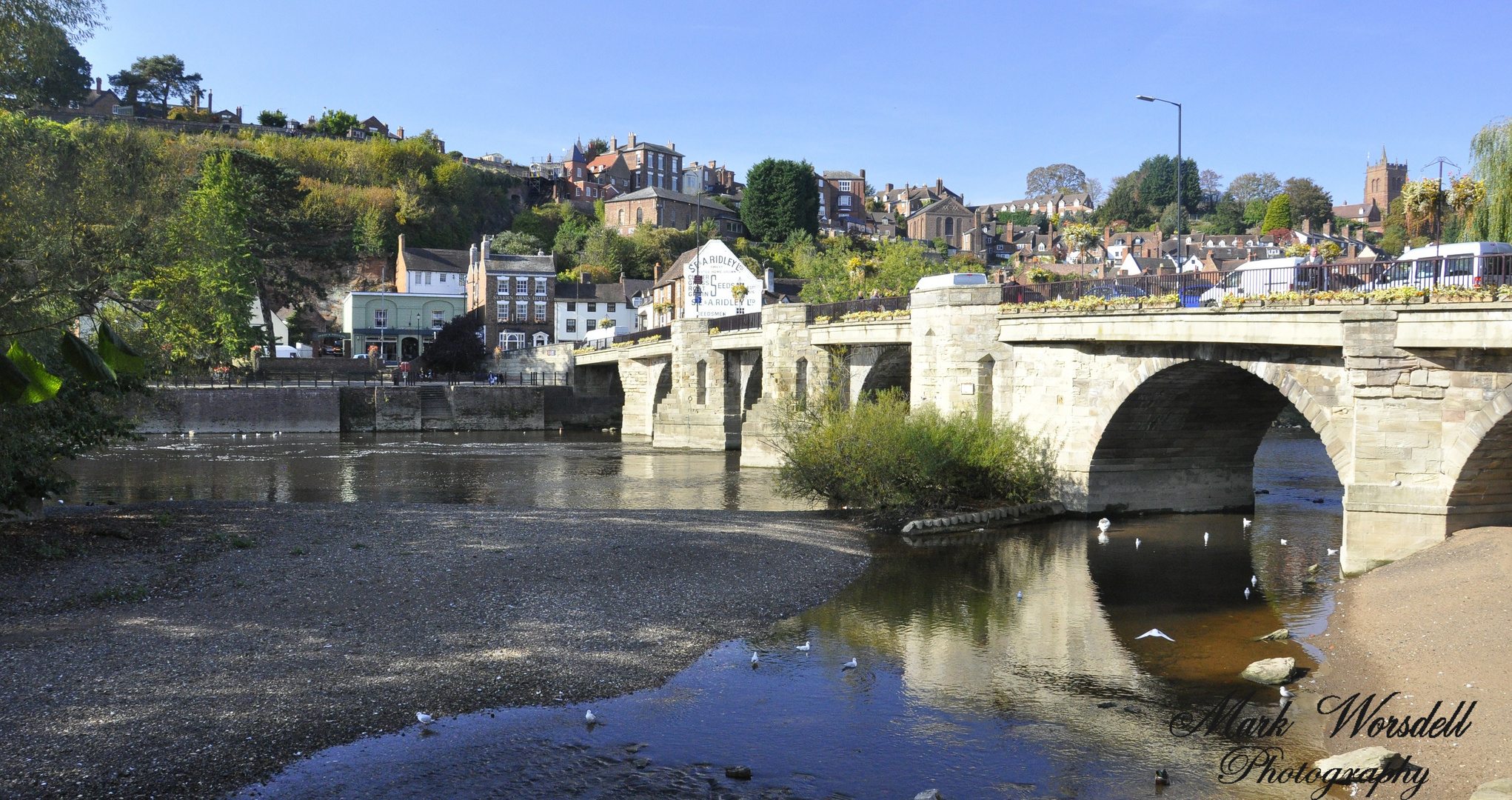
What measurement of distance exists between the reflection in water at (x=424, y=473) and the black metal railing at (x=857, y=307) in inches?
288

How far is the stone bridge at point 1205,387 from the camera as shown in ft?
60.4

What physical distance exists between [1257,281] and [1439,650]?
1154cm

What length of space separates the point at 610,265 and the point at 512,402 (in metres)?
43.8

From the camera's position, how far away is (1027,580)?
21.7 m

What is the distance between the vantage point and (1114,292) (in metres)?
27.5

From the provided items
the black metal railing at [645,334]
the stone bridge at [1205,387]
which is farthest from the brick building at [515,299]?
the stone bridge at [1205,387]

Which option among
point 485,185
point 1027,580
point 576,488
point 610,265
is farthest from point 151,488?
point 485,185

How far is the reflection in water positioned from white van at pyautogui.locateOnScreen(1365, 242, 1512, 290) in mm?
17613

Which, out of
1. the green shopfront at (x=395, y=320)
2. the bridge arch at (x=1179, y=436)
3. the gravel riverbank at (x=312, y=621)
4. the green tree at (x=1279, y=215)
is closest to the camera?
the gravel riverbank at (x=312, y=621)

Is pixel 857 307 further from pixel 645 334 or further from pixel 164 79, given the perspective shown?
pixel 164 79

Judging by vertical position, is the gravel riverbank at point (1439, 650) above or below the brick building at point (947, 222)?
below

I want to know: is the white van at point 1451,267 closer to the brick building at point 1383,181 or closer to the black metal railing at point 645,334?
the black metal railing at point 645,334

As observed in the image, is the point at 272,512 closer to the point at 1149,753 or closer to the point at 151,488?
the point at 151,488

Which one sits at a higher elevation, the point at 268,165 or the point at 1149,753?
the point at 268,165
